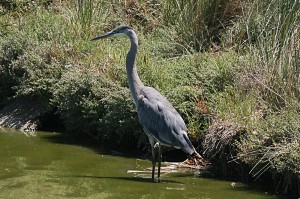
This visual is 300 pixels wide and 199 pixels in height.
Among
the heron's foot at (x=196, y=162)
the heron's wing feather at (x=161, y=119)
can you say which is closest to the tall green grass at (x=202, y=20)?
the heron's wing feather at (x=161, y=119)

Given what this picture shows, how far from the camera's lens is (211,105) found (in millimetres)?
9828

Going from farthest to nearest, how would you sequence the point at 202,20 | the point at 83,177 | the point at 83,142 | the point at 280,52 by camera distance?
1. the point at 202,20
2. the point at 83,142
3. the point at 280,52
4. the point at 83,177

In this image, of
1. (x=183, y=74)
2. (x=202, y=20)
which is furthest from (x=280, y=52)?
(x=202, y=20)

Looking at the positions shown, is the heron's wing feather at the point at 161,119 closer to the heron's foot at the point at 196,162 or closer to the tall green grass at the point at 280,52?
the heron's foot at the point at 196,162

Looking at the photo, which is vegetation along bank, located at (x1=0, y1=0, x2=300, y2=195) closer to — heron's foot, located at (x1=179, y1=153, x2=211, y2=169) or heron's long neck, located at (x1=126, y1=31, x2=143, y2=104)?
heron's foot, located at (x1=179, y1=153, x2=211, y2=169)

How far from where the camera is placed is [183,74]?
10758 millimetres

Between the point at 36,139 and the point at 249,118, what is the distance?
10.9ft

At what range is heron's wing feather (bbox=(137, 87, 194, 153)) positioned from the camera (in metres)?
9.14

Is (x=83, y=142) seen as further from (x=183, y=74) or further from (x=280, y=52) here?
(x=280, y=52)

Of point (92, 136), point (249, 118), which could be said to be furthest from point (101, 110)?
point (249, 118)

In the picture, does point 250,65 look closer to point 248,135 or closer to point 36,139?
point 248,135

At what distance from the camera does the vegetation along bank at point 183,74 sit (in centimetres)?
899

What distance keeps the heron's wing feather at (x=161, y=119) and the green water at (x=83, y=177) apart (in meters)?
0.47

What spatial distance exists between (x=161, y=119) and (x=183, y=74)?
1.56m
